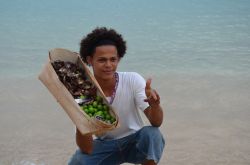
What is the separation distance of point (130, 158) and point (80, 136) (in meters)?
0.41

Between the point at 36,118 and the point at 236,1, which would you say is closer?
the point at 36,118

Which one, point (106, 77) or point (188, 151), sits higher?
point (106, 77)

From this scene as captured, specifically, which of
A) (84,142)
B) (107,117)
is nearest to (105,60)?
(107,117)

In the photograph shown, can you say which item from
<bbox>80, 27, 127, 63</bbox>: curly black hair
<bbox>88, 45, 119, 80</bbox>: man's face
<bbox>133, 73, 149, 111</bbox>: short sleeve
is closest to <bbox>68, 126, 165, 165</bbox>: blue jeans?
<bbox>133, 73, 149, 111</bbox>: short sleeve

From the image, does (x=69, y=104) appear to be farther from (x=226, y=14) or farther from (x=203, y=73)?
(x=226, y=14)

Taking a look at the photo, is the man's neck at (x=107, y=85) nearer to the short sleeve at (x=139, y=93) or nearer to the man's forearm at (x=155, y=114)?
the short sleeve at (x=139, y=93)

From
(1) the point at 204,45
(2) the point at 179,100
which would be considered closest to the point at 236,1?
(1) the point at 204,45

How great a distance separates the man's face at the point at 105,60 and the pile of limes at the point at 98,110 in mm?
178

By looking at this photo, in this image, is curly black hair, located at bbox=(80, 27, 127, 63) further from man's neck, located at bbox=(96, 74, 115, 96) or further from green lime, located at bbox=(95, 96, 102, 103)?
green lime, located at bbox=(95, 96, 102, 103)

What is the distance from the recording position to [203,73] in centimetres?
575

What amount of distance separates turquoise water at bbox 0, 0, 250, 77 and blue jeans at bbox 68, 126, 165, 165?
316cm

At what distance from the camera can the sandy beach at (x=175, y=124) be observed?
343 cm

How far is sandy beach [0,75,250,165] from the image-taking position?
343 centimetres

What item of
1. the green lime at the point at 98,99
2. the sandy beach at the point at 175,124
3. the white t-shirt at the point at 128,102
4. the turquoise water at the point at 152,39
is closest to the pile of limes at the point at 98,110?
the green lime at the point at 98,99
